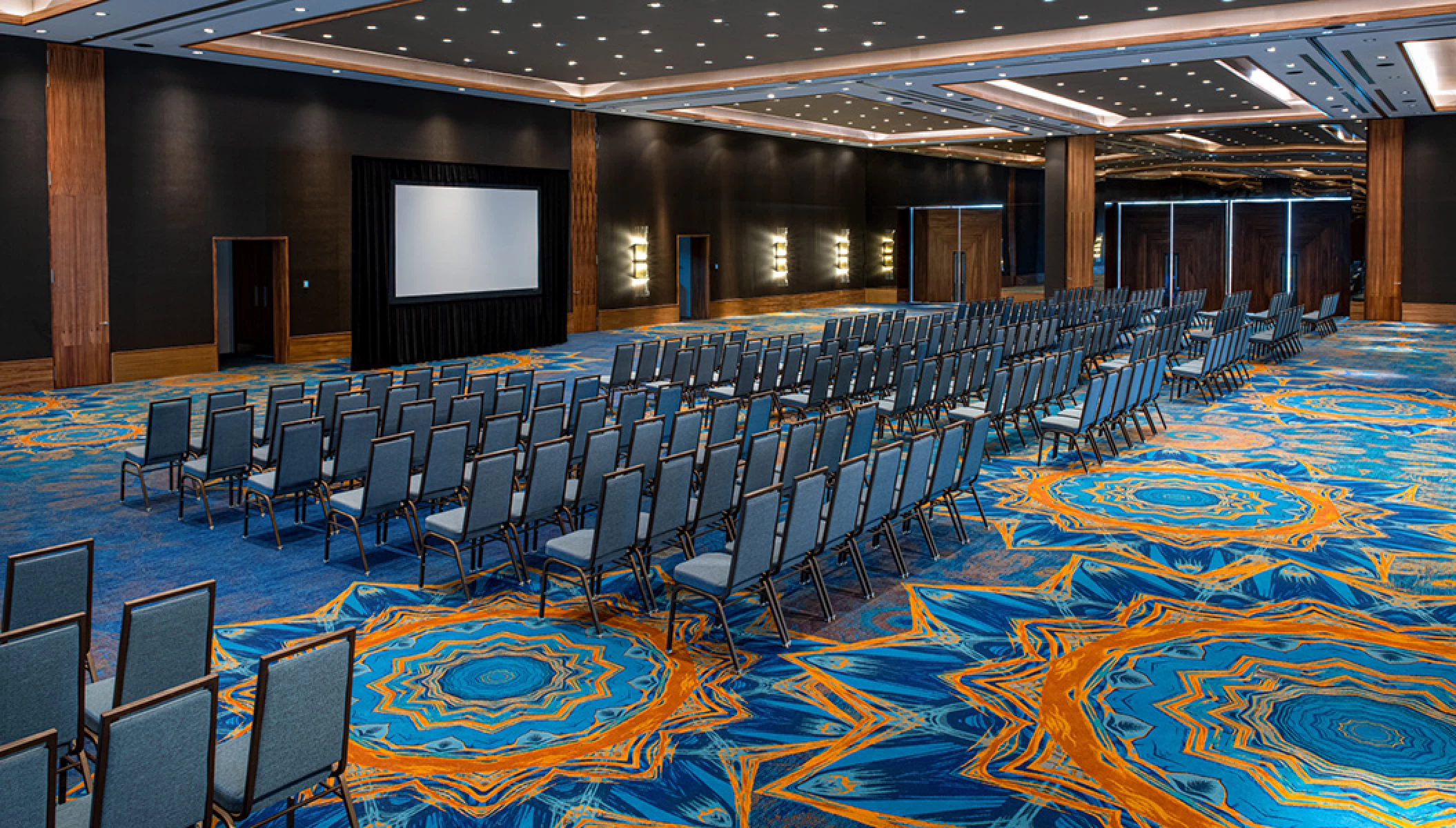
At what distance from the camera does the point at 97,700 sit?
3750 mm

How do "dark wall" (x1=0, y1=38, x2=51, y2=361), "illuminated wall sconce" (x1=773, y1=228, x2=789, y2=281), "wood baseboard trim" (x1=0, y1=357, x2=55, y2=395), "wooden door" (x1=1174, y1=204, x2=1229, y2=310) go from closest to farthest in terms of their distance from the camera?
"dark wall" (x1=0, y1=38, x2=51, y2=361), "wood baseboard trim" (x1=0, y1=357, x2=55, y2=395), "illuminated wall sconce" (x1=773, y1=228, x2=789, y2=281), "wooden door" (x1=1174, y1=204, x2=1229, y2=310)

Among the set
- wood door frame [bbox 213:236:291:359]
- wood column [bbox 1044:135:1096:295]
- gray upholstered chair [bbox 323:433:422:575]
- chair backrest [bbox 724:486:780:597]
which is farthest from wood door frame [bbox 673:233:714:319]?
chair backrest [bbox 724:486:780:597]

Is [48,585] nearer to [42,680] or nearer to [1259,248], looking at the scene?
[42,680]

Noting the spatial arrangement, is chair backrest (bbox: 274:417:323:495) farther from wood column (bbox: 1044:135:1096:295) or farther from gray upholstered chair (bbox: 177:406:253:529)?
wood column (bbox: 1044:135:1096:295)

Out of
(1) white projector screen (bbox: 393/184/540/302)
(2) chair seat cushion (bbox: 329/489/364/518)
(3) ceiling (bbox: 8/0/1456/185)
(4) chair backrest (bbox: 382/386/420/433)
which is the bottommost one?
(2) chair seat cushion (bbox: 329/489/364/518)

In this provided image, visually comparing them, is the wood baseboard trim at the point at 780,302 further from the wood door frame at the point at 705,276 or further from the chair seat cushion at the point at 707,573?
the chair seat cushion at the point at 707,573

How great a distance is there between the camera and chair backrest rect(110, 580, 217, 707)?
3492 millimetres

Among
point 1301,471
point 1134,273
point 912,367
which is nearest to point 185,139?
point 912,367

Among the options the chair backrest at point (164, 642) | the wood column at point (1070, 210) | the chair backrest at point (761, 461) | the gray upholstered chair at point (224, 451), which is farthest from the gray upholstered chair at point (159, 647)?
the wood column at point (1070, 210)

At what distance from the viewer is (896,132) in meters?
26.0

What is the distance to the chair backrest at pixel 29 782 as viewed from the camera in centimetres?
243

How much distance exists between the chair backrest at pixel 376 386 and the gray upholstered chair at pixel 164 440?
148 cm

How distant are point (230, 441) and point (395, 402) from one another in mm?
1471

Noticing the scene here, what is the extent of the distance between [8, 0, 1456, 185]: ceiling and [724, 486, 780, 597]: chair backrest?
876 centimetres
